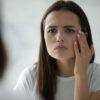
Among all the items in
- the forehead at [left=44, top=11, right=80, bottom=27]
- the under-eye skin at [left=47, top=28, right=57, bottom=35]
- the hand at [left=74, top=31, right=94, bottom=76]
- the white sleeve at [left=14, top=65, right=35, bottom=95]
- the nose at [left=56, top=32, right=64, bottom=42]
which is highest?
the forehead at [left=44, top=11, right=80, bottom=27]

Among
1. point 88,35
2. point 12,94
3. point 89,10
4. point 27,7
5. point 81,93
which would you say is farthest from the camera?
point 27,7

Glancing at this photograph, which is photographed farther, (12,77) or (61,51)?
(12,77)

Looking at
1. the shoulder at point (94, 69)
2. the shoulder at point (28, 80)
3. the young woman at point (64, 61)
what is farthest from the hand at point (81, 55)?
the shoulder at point (28, 80)

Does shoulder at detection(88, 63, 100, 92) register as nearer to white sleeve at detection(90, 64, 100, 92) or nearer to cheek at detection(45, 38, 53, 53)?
white sleeve at detection(90, 64, 100, 92)

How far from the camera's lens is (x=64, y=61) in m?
1.27

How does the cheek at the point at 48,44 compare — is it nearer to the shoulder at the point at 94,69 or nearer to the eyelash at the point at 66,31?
the eyelash at the point at 66,31

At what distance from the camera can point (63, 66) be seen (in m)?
1.29

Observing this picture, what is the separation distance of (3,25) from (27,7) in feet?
0.83

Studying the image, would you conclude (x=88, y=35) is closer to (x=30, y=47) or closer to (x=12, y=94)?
(x=30, y=47)

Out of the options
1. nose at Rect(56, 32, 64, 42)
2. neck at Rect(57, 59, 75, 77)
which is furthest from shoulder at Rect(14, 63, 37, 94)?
nose at Rect(56, 32, 64, 42)

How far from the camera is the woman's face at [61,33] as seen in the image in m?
1.17

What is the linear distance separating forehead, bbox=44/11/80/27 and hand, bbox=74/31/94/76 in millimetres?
71

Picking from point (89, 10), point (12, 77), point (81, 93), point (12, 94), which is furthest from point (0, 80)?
point (12, 77)

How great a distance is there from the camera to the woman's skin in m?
1.12
